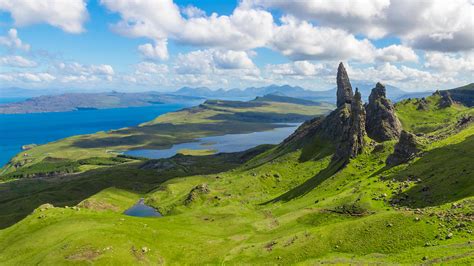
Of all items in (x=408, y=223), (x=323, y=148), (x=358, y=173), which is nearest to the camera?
(x=408, y=223)

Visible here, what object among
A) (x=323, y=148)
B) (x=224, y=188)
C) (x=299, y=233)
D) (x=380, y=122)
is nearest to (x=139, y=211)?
(x=224, y=188)

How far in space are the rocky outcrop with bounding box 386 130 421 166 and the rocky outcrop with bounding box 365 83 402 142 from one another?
57.7 metres

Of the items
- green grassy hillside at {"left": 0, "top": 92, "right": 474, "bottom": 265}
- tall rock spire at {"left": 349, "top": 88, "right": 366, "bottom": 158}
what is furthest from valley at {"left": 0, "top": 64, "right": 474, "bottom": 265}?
tall rock spire at {"left": 349, "top": 88, "right": 366, "bottom": 158}

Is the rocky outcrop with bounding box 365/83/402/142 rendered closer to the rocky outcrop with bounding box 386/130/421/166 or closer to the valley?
the valley

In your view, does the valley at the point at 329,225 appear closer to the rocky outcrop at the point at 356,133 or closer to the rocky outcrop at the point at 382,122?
the rocky outcrop at the point at 356,133

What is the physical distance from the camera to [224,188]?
178375 mm

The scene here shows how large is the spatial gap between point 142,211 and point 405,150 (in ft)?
407

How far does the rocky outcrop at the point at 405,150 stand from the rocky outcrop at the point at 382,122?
5769 centimetres

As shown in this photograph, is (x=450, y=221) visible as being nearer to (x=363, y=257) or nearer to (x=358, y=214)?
(x=363, y=257)

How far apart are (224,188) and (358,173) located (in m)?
73.2

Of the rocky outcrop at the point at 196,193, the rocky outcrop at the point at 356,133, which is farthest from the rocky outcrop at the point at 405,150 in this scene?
the rocky outcrop at the point at 196,193

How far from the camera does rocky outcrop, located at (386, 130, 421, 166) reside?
113 metres

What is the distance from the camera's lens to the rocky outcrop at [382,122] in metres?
176

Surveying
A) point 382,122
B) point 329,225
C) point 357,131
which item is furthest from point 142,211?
point 382,122
